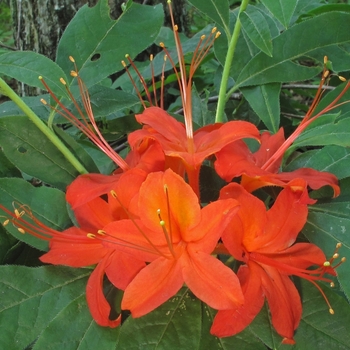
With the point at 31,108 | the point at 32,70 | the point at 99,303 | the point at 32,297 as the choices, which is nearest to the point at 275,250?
the point at 99,303

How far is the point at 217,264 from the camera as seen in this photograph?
666 millimetres

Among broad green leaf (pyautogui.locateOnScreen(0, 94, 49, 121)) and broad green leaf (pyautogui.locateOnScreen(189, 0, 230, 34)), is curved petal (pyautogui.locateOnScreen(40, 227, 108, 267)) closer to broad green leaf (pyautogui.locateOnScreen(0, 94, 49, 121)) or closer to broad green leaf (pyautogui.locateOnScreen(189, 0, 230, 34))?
broad green leaf (pyautogui.locateOnScreen(0, 94, 49, 121))

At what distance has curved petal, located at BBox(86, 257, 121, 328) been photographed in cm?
75

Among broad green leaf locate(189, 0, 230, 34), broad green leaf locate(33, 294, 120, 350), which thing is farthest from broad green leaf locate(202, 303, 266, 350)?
broad green leaf locate(189, 0, 230, 34)

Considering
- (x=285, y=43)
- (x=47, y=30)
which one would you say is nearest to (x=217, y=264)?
(x=285, y=43)

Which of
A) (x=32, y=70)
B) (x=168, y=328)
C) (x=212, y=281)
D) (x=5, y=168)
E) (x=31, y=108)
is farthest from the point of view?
(x=31, y=108)

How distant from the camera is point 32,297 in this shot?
0.81m

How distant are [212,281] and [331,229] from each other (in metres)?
0.27

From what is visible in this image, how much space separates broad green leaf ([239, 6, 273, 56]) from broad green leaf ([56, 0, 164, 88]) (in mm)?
193

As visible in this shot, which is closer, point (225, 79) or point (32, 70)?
point (32, 70)

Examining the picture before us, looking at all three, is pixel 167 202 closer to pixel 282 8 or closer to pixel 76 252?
pixel 76 252

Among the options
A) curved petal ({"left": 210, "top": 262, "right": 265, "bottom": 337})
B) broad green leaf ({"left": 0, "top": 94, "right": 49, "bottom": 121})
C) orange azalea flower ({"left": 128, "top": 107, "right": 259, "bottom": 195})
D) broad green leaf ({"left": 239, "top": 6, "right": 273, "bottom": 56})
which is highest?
broad green leaf ({"left": 239, "top": 6, "right": 273, "bottom": 56})

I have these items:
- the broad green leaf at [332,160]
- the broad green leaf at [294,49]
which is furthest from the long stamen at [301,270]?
the broad green leaf at [294,49]

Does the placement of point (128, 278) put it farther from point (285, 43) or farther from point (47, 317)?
point (285, 43)
